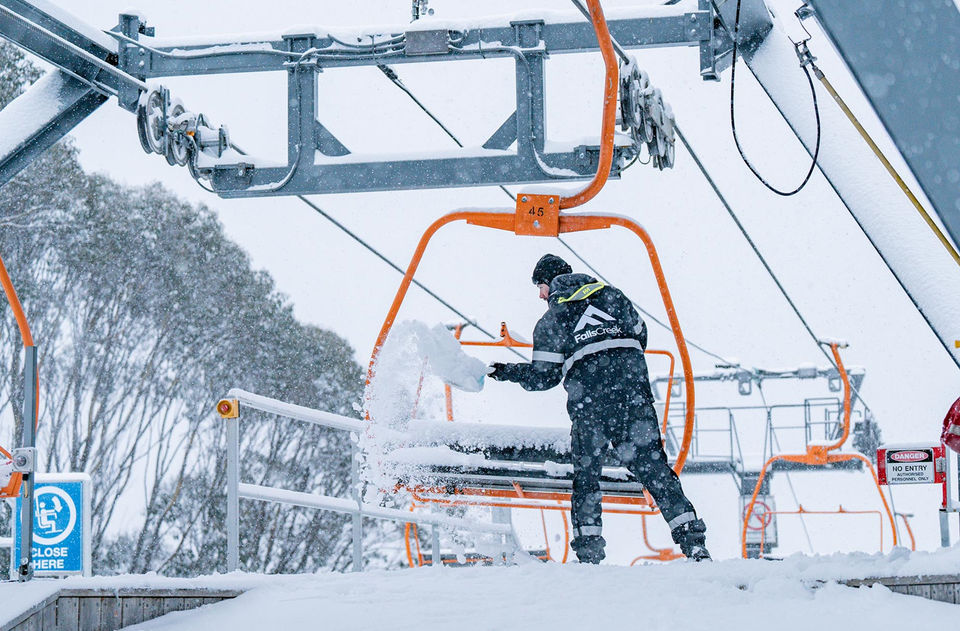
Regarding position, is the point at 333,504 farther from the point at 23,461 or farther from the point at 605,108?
the point at 605,108

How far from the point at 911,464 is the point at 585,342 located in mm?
1595

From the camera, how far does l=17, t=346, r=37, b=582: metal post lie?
3.57 metres

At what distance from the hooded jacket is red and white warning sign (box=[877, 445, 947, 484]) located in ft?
4.08

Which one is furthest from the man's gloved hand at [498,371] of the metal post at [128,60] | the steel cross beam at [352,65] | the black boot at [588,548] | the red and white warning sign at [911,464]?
the metal post at [128,60]

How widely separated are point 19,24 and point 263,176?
160cm

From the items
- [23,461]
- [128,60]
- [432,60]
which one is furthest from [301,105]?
[23,461]

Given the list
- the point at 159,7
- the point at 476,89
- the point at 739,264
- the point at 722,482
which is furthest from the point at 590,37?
the point at 739,264

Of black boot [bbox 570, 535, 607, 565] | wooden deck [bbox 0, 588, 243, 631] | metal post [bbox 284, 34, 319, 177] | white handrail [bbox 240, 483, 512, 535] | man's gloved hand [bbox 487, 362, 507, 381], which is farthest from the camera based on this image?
metal post [bbox 284, 34, 319, 177]

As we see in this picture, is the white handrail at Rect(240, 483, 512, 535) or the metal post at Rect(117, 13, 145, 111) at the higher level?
the metal post at Rect(117, 13, 145, 111)

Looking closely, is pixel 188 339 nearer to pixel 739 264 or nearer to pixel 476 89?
pixel 476 89

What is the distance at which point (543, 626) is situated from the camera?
114 inches

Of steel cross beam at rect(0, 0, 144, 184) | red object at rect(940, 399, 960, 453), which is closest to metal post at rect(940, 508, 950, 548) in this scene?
red object at rect(940, 399, 960, 453)

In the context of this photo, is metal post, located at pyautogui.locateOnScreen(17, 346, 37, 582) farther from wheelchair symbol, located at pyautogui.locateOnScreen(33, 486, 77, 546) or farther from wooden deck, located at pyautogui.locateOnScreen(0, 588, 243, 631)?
A: wheelchair symbol, located at pyautogui.locateOnScreen(33, 486, 77, 546)

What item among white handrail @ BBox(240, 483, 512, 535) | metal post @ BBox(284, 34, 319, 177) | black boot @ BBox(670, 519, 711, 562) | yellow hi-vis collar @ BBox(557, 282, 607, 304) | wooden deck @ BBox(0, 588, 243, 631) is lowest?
wooden deck @ BBox(0, 588, 243, 631)
